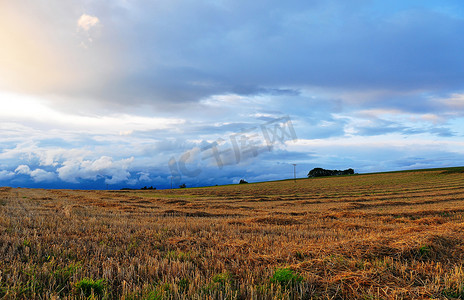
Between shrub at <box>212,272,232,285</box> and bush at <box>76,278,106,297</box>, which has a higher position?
bush at <box>76,278,106,297</box>

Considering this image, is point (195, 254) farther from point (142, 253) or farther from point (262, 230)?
point (262, 230)

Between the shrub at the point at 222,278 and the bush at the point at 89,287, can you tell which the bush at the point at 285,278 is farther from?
the bush at the point at 89,287

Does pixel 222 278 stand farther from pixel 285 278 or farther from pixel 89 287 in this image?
pixel 89 287

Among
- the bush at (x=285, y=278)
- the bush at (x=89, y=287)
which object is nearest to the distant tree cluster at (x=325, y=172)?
the bush at (x=285, y=278)

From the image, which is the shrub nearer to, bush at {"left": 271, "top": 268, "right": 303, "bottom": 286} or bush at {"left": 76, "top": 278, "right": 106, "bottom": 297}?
bush at {"left": 271, "top": 268, "right": 303, "bottom": 286}

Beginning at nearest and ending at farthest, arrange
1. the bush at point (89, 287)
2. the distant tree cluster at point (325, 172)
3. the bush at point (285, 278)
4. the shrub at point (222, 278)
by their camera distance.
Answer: the bush at point (89, 287)
the bush at point (285, 278)
the shrub at point (222, 278)
the distant tree cluster at point (325, 172)

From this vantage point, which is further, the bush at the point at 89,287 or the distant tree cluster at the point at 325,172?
the distant tree cluster at the point at 325,172

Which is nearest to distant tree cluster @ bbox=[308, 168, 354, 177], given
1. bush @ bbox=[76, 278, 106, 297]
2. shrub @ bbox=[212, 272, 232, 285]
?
shrub @ bbox=[212, 272, 232, 285]

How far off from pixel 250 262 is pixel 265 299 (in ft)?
6.42

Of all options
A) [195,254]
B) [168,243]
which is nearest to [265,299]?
[195,254]

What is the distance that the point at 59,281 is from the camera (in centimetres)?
485

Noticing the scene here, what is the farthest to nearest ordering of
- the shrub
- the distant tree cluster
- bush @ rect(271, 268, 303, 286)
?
1. the distant tree cluster
2. the shrub
3. bush @ rect(271, 268, 303, 286)

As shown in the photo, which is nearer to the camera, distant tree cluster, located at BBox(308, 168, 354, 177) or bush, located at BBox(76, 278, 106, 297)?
bush, located at BBox(76, 278, 106, 297)

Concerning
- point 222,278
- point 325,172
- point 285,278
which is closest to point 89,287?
point 222,278
